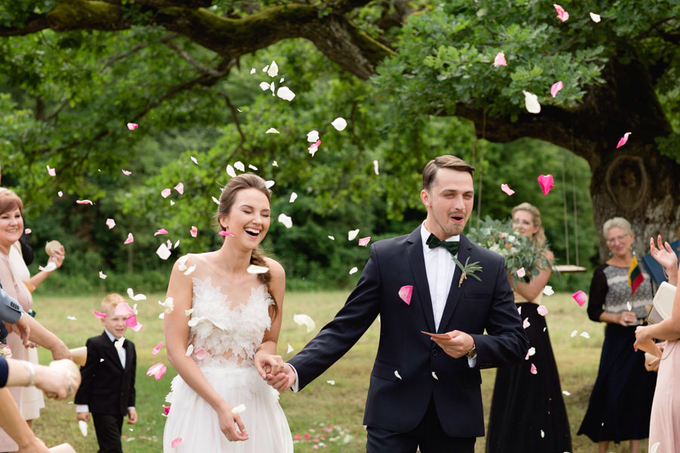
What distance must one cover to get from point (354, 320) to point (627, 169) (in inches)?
258

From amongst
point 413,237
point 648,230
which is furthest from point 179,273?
point 648,230

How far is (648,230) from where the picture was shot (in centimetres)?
974

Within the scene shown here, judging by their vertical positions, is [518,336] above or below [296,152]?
below

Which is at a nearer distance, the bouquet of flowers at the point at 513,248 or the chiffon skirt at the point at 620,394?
the bouquet of flowers at the point at 513,248

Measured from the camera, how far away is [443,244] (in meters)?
4.45

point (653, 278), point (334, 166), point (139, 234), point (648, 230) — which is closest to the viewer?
point (653, 278)

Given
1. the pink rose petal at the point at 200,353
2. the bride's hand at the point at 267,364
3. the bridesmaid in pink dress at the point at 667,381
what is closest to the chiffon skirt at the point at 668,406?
the bridesmaid in pink dress at the point at 667,381

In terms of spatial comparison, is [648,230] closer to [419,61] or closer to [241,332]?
[419,61]

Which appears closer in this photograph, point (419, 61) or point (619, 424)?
point (619, 424)

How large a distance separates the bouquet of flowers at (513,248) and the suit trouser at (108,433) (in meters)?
3.45

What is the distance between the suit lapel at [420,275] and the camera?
170 inches

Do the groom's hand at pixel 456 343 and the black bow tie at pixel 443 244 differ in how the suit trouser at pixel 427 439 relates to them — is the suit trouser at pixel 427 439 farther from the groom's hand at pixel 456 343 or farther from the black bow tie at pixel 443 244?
the black bow tie at pixel 443 244

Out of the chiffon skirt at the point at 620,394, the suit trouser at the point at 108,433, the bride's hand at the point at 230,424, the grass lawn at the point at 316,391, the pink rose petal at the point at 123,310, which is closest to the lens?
the bride's hand at the point at 230,424

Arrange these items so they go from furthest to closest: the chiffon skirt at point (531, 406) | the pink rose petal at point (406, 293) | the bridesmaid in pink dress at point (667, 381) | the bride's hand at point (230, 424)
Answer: the chiffon skirt at point (531, 406), the bridesmaid in pink dress at point (667, 381), the pink rose petal at point (406, 293), the bride's hand at point (230, 424)
